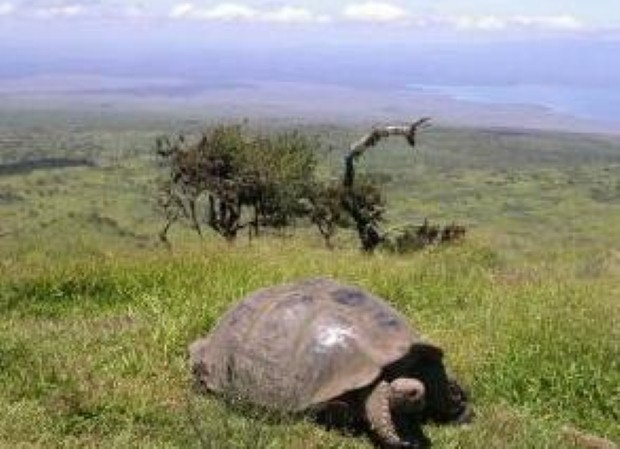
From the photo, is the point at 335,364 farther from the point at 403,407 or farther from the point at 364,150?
the point at 364,150

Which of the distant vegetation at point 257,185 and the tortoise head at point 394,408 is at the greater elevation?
the tortoise head at point 394,408

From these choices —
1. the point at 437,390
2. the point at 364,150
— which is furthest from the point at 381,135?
the point at 437,390

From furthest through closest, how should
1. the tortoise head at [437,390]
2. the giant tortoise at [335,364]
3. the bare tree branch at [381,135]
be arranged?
1. the bare tree branch at [381,135]
2. the tortoise head at [437,390]
3. the giant tortoise at [335,364]

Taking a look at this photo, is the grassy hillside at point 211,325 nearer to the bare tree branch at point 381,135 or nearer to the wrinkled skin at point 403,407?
the wrinkled skin at point 403,407

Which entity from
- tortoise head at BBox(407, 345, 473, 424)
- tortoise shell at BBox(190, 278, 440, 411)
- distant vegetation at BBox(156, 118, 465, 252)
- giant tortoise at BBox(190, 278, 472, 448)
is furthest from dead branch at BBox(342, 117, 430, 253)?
tortoise head at BBox(407, 345, 473, 424)

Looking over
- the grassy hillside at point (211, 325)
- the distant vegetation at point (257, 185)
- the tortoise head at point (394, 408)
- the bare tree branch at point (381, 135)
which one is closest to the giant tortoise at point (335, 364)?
the tortoise head at point (394, 408)

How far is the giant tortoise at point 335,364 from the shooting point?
931 centimetres

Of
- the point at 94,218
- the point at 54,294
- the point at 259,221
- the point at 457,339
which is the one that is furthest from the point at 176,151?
the point at 94,218

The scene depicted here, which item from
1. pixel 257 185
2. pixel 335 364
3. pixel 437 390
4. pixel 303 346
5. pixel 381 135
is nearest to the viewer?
pixel 335 364

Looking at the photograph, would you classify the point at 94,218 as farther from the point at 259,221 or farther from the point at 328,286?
the point at 328,286

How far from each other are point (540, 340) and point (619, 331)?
1111 mm

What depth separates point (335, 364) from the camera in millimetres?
9531

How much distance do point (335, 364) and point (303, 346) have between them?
40 centimetres

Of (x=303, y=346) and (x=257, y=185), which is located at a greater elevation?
(x=303, y=346)
